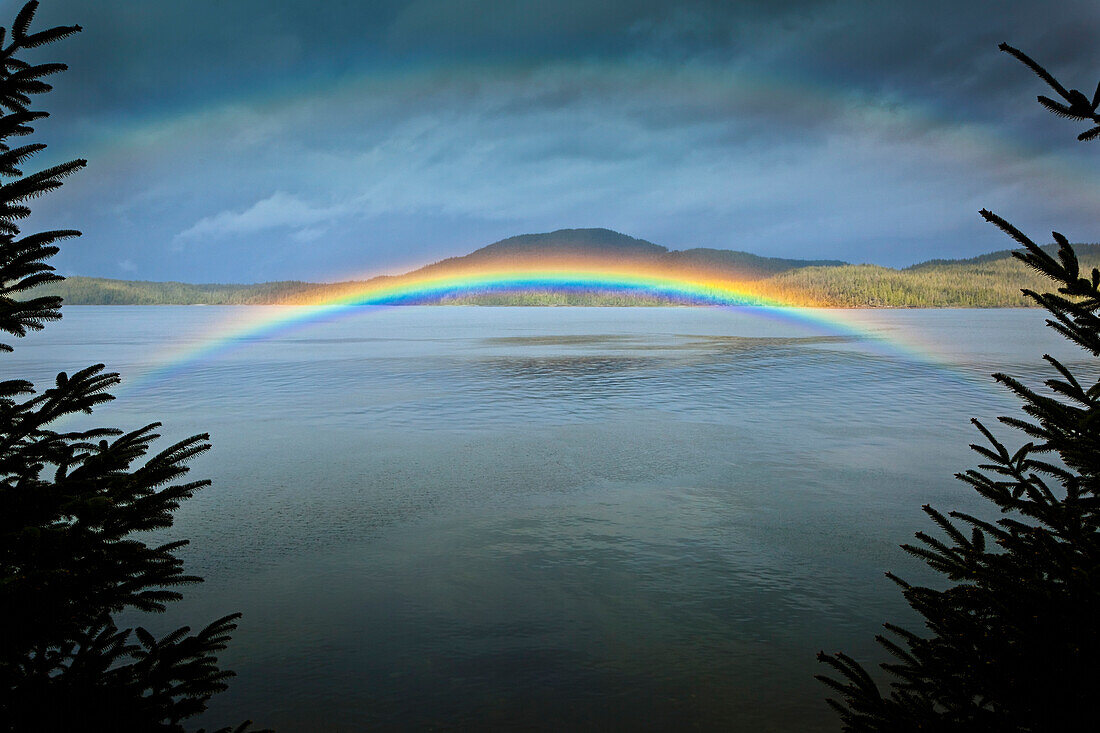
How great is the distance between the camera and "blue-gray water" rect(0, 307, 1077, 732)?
24.1ft

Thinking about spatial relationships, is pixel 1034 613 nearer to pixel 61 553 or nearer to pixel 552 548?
pixel 61 553

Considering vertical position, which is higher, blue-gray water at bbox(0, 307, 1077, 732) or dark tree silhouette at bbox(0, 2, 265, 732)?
dark tree silhouette at bbox(0, 2, 265, 732)

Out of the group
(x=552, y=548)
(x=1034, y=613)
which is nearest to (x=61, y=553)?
(x=1034, y=613)

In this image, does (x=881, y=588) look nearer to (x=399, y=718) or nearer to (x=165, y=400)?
(x=399, y=718)

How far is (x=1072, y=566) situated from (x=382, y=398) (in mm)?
28257

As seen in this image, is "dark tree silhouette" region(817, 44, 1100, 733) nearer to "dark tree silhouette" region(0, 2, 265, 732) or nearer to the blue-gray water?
the blue-gray water

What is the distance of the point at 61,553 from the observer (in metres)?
4.14

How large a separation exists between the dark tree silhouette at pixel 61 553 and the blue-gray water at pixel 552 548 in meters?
2.86

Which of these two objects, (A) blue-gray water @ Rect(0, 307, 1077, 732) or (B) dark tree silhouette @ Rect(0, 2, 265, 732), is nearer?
(B) dark tree silhouette @ Rect(0, 2, 265, 732)

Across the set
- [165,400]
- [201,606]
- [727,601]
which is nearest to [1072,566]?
[727,601]

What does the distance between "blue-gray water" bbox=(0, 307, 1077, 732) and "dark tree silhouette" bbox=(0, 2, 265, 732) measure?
2860 mm

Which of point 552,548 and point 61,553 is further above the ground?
point 61,553

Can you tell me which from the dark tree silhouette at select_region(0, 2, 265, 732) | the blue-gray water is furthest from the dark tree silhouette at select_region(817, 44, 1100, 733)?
the dark tree silhouette at select_region(0, 2, 265, 732)

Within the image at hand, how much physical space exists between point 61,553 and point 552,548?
27.2 feet
